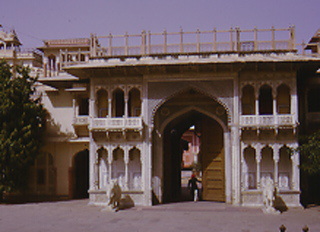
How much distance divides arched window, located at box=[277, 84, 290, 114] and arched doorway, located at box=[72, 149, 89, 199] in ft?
38.3

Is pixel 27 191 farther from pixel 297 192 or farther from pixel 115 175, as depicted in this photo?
pixel 297 192

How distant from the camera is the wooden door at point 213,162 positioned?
20.0 meters

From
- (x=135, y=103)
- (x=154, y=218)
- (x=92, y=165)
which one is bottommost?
(x=154, y=218)

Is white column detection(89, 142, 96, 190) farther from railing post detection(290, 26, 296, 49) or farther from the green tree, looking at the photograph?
railing post detection(290, 26, 296, 49)

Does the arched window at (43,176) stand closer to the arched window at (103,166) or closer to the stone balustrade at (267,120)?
the arched window at (103,166)

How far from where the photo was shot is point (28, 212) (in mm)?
17047

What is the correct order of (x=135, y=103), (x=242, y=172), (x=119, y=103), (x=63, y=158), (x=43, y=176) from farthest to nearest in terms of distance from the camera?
1. (x=43, y=176)
2. (x=63, y=158)
3. (x=119, y=103)
4. (x=135, y=103)
5. (x=242, y=172)

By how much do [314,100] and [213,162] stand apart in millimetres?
6685

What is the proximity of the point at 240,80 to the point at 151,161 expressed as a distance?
606 centimetres

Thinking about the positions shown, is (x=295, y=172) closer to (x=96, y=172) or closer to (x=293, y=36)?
(x=293, y=36)

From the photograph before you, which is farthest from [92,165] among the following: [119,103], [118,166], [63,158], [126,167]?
[119,103]

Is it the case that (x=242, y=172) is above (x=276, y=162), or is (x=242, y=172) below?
below

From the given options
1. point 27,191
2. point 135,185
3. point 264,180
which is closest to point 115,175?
point 135,185

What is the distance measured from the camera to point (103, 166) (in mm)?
19547
